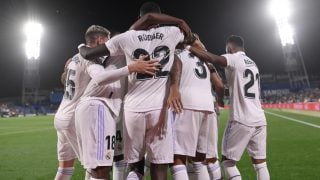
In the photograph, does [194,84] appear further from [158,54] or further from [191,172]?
[191,172]

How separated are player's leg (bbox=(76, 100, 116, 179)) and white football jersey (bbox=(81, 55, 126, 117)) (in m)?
0.09

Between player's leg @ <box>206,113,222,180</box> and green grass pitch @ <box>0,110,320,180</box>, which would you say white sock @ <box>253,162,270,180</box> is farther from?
green grass pitch @ <box>0,110,320,180</box>

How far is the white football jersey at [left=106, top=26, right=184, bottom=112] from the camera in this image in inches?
153

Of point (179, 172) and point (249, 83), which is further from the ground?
point (249, 83)

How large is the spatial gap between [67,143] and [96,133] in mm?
1318

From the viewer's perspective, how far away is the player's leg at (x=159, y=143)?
3816mm

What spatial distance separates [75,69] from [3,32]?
159 feet

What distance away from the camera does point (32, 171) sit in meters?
8.13

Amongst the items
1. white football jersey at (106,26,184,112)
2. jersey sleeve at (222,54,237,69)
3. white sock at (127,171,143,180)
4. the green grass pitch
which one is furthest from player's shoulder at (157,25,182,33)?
the green grass pitch

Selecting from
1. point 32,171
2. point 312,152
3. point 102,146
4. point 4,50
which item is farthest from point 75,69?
point 4,50

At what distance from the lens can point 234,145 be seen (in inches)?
205

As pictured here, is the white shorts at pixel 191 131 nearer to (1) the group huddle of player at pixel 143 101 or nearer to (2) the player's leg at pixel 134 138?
(1) the group huddle of player at pixel 143 101

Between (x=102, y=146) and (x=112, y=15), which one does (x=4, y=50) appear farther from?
(x=102, y=146)

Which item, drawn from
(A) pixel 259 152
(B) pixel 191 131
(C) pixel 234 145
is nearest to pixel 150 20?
(B) pixel 191 131
